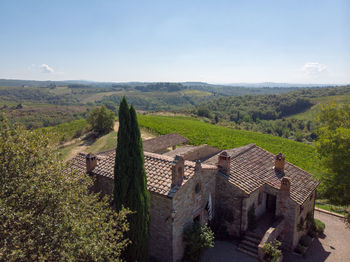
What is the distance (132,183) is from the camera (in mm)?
11367

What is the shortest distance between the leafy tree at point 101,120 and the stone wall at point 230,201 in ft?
129

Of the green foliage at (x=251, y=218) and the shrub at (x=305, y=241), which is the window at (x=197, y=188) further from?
the shrub at (x=305, y=241)

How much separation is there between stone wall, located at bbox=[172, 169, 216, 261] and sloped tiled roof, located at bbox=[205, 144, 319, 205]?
1.90 metres

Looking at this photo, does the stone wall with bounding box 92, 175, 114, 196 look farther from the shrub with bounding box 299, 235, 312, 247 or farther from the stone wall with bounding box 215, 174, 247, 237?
the shrub with bounding box 299, 235, 312, 247

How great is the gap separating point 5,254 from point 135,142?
6517 mm

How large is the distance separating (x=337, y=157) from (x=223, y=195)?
965 cm

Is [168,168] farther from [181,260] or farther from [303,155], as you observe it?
[303,155]

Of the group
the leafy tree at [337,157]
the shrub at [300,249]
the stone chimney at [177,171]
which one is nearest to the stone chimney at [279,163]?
the leafy tree at [337,157]

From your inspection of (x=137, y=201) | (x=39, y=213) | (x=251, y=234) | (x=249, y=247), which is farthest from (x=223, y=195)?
(x=39, y=213)

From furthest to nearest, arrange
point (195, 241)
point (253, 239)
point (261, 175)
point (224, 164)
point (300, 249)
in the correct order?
point (261, 175) → point (300, 249) → point (224, 164) → point (253, 239) → point (195, 241)

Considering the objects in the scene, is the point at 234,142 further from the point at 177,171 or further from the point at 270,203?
the point at 177,171

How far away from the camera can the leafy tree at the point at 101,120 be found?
164 ft

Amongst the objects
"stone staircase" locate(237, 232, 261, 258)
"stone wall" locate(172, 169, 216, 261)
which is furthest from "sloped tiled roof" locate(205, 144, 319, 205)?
"stone staircase" locate(237, 232, 261, 258)

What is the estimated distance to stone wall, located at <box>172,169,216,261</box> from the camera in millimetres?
12461
